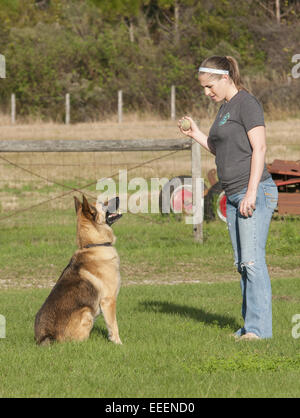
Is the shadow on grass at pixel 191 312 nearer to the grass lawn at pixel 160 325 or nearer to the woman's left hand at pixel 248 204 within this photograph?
the grass lawn at pixel 160 325

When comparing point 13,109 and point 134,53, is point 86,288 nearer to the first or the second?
point 13,109

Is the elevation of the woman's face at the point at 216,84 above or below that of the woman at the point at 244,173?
above

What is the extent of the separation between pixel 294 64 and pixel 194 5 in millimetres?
10768

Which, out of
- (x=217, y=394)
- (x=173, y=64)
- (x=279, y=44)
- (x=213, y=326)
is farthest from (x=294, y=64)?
(x=217, y=394)

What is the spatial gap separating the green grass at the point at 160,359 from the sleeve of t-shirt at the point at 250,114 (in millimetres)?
1769

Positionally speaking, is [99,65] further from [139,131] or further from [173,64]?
[139,131]

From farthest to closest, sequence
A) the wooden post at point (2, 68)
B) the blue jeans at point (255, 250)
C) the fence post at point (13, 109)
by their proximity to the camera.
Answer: the wooden post at point (2, 68) → the fence post at point (13, 109) → the blue jeans at point (255, 250)

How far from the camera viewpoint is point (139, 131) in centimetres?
2616

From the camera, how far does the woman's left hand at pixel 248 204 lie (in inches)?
221

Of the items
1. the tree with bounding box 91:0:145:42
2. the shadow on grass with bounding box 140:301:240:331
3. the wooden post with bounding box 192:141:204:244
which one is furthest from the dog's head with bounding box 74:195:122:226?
the tree with bounding box 91:0:145:42

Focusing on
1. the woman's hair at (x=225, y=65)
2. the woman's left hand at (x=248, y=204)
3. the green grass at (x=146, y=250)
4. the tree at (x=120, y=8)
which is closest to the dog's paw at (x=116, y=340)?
the woman's left hand at (x=248, y=204)

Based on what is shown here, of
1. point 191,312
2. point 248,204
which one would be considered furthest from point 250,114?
point 191,312

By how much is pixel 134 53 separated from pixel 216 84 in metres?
32.9

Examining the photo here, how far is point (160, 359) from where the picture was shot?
549 centimetres
